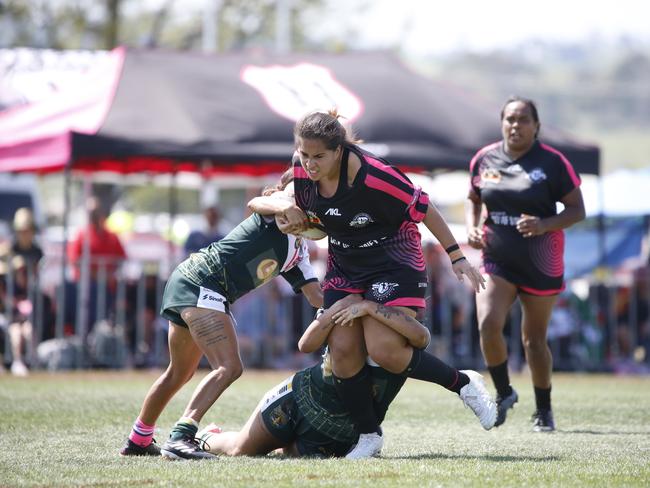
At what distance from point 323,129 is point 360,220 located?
0.52 m

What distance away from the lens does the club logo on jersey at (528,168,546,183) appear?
865cm

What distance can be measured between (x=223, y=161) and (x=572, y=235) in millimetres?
6576

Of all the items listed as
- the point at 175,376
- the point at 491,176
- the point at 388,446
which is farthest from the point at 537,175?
the point at 175,376

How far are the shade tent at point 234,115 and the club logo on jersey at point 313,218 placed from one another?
295 inches

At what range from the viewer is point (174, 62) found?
15.3m

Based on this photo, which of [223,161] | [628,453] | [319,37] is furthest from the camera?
[319,37]

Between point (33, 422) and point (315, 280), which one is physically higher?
point (315, 280)

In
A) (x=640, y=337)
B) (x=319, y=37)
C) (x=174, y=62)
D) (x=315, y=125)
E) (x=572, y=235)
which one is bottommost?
(x=640, y=337)

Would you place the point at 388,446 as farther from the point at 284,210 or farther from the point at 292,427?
the point at 284,210

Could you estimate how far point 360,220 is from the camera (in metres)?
6.33

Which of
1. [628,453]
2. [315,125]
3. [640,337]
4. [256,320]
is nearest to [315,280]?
[315,125]

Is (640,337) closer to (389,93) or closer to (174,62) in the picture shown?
(389,93)

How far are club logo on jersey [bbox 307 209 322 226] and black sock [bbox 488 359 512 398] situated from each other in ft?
8.70

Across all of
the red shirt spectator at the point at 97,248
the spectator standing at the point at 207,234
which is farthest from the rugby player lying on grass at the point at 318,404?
the red shirt spectator at the point at 97,248
